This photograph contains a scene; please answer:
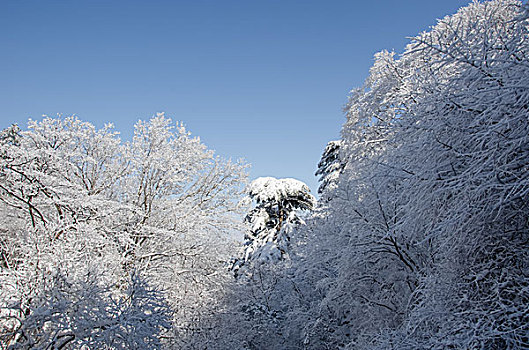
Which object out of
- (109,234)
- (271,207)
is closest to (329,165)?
(271,207)

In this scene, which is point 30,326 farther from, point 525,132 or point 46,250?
point 525,132

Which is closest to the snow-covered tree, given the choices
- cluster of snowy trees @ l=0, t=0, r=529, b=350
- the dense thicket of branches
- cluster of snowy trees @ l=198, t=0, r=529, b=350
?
cluster of snowy trees @ l=0, t=0, r=529, b=350

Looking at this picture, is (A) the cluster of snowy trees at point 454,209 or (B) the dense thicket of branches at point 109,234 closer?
(A) the cluster of snowy trees at point 454,209

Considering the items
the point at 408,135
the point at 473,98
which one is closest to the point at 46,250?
the point at 408,135

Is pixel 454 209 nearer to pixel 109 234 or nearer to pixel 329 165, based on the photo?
pixel 109 234

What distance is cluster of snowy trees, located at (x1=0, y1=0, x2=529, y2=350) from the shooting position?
395 cm

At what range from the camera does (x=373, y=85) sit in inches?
416

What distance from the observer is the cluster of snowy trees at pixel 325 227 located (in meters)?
3.95

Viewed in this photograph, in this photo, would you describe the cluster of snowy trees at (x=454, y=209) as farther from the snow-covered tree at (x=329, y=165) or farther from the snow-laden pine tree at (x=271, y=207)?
the snow-laden pine tree at (x=271, y=207)

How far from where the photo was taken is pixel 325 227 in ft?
30.4

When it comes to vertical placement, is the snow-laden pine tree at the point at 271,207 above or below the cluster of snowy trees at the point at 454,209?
above

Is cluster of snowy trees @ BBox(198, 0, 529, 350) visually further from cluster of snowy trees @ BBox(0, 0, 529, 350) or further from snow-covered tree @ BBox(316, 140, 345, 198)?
snow-covered tree @ BBox(316, 140, 345, 198)

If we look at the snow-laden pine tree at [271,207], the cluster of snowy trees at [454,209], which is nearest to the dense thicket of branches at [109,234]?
the snow-laden pine tree at [271,207]

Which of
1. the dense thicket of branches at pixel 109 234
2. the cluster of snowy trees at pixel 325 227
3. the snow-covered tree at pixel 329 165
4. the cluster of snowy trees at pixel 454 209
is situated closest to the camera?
the cluster of snowy trees at pixel 454 209
